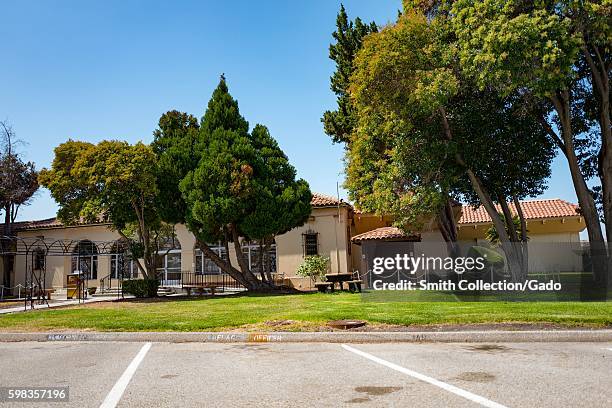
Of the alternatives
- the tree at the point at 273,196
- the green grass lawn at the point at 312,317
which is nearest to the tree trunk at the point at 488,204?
the green grass lawn at the point at 312,317

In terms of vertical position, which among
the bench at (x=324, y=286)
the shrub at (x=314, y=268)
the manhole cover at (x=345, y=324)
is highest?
the shrub at (x=314, y=268)

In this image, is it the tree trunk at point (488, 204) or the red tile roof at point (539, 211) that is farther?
the red tile roof at point (539, 211)

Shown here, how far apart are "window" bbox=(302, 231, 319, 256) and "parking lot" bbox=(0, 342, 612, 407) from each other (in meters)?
18.0

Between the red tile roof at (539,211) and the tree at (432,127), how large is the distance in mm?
12394

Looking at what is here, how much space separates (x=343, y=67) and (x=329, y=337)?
59.0 feet

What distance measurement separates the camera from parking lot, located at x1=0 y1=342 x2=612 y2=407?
16.9 feet

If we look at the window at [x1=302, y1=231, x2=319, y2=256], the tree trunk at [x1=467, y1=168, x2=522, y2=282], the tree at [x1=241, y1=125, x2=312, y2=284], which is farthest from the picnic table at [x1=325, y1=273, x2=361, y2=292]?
the tree trunk at [x1=467, y1=168, x2=522, y2=282]

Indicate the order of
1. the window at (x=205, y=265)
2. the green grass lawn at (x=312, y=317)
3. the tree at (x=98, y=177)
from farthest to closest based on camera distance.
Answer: the window at (x=205, y=265)
the tree at (x=98, y=177)
the green grass lawn at (x=312, y=317)

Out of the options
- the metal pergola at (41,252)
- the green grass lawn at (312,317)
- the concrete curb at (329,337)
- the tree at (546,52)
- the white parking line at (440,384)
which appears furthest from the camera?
the metal pergola at (41,252)

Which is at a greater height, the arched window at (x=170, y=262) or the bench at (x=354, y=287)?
the arched window at (x=170, y=262)

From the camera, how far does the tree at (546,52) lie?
13156mm

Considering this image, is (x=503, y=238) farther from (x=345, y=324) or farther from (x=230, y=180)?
(x=230, y=180)

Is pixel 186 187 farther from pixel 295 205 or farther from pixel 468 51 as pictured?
pixel 468 51

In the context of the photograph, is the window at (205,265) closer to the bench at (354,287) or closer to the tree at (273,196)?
the tree at (273,196)
